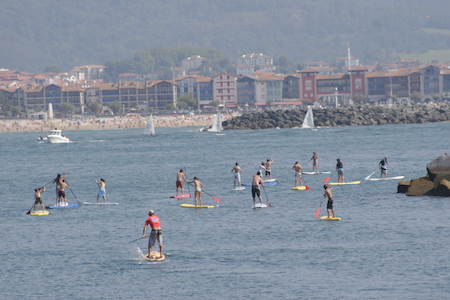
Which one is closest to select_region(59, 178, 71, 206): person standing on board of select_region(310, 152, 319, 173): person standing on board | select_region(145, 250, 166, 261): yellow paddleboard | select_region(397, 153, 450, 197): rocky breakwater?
select_region(145, 250, 166, 261): yellow paddleboard

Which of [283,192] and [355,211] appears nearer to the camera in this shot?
[355,211]

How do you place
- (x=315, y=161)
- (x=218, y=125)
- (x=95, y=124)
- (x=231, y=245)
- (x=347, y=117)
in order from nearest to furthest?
(x=231, y=245) < (x=315, y=161) < (x=218, y=125) < (x=347, y=117) < (x=95, y=124)

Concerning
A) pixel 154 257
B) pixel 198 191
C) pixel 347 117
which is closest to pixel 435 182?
pixel 198 191

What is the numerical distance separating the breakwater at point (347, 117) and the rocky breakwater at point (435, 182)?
10692 centimetres

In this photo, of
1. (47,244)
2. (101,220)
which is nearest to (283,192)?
(101,220)

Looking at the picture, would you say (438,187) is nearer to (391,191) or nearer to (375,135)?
(391,191)

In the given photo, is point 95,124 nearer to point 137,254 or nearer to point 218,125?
point 218,125

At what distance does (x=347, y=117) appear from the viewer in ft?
506

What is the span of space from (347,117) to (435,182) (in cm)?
11043

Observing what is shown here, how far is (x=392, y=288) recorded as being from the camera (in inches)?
1041

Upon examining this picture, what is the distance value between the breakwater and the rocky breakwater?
107m

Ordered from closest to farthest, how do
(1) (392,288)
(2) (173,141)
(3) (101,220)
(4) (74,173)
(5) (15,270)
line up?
1. (1) (392,288)
2. (5) (15,270)
3. (3) (101,220)
4. (4) (74,173)
5. (2) (173,141)

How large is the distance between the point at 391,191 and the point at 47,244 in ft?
77.0

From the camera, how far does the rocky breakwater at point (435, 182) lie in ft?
144
